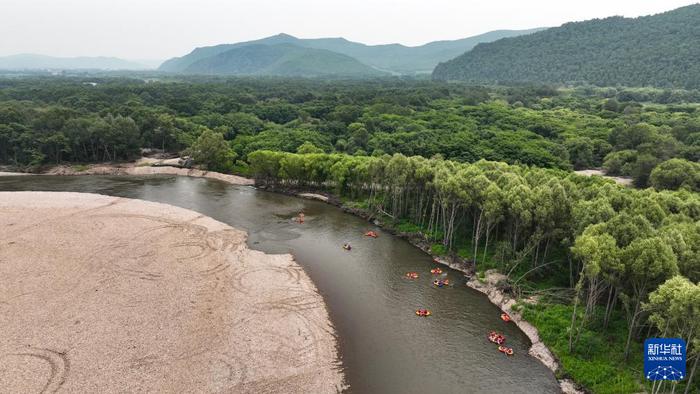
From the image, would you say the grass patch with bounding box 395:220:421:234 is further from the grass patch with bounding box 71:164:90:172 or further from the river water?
the grass patch with bounding box 71:164:90:172

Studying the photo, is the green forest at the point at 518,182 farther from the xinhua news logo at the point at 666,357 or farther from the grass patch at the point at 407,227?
the xinhua news logo at the point at 666,357

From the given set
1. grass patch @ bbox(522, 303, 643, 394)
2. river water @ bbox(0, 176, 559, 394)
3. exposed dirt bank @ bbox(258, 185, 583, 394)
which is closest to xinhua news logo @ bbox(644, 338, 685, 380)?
grass patch @ bbox(522, 303, 643, 394)

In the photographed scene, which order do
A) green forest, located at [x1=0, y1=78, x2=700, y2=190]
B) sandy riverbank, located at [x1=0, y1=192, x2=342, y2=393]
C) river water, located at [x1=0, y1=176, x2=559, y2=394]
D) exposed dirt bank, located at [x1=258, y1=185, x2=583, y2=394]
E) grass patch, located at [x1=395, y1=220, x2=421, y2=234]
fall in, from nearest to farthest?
sandy riverbank, located at [x1=0, y1=192, x2=342, y2=393] < river water, located at [x1=0, y1=176, x2=559, y2=394] < exposed dirt bank, located at [x1=258, y1=185, x2=583, y2=394] < grass patch, located at [x1=395, y1=220, x2=421, y2=234] < green forest, located at [x1=0, y1=78, x2=700, y2=190]

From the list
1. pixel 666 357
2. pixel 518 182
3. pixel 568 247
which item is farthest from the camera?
pixel 518 182

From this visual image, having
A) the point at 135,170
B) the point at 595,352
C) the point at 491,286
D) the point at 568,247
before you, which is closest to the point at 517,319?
the point at 491,286

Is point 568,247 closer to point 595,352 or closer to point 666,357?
point 595,352

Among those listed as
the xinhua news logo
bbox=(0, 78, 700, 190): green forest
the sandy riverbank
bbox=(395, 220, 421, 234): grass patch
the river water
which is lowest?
the river water
